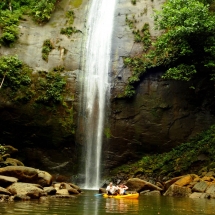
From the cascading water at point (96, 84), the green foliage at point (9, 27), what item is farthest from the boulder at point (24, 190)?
the green foliage at point (9, 27)

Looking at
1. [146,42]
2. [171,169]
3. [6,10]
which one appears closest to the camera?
[171,169]

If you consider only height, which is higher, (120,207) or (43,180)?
(43,180)

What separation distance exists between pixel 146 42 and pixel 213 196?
1194 cm

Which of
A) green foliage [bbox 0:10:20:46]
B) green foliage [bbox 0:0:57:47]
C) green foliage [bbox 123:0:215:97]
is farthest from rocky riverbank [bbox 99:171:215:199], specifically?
green foliage [bbox 0:0:57:47]

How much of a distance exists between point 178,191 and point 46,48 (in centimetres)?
1270

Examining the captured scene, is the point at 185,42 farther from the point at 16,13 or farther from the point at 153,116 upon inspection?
the point at 16,13

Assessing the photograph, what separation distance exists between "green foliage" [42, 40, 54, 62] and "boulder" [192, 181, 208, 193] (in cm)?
1239

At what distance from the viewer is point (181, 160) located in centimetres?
1950

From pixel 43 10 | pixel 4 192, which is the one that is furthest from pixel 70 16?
pixel 4 192

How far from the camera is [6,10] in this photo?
24.8 meters

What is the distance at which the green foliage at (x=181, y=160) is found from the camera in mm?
18672

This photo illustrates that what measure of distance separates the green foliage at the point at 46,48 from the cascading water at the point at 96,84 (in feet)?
7.89

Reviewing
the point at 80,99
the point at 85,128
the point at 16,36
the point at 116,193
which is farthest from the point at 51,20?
the point at 116,193

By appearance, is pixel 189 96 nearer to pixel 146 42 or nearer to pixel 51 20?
pixel 146 42
